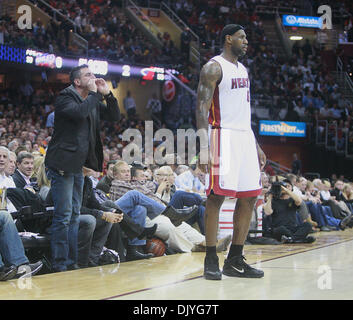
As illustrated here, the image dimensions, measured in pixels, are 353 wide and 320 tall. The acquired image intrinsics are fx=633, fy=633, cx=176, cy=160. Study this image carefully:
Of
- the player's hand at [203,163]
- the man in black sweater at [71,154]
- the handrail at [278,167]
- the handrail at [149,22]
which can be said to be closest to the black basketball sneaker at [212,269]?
the player's hand at [203,163]

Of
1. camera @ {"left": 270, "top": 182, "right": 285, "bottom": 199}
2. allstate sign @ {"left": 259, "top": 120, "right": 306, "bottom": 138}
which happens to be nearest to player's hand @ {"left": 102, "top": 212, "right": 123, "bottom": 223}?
camera @ {"left": 270, "top": 182, "right": 285, "bottom": 199}

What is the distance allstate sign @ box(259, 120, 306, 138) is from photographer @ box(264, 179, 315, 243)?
11935mm

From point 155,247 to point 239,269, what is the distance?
2.03m

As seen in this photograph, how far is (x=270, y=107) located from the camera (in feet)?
70.7

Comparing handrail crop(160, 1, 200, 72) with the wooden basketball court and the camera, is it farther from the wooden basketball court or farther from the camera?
the wooden basketball court

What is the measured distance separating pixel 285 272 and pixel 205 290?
4.20 feet

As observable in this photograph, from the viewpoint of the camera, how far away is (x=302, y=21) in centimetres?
2702

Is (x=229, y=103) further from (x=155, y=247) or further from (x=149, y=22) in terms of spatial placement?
(x=149, y=22)

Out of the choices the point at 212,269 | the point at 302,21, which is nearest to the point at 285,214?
the point at 212,269

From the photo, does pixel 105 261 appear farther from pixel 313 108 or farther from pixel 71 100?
pixel 313 108

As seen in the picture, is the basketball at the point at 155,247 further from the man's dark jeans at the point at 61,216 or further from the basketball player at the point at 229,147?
the basketball player at the point at 229,147

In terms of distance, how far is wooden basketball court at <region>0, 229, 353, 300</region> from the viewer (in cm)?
399

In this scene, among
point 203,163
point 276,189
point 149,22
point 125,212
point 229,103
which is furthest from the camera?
point 149,22
